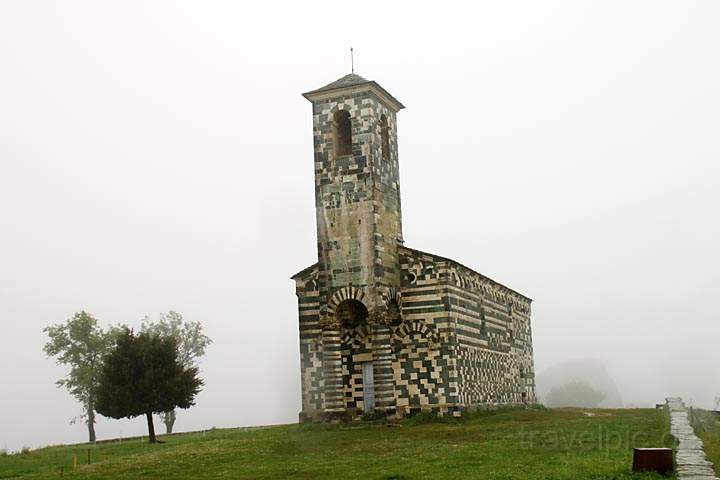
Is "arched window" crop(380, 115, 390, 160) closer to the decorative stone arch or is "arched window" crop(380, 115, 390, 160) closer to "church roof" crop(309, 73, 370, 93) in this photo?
"church roof" crop(309, 73, 370, 93)

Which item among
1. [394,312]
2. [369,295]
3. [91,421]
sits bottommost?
[91,421]

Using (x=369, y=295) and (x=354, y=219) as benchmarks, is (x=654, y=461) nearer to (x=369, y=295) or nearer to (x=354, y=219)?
(x=369, y=295)

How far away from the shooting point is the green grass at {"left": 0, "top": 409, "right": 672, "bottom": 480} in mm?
19438

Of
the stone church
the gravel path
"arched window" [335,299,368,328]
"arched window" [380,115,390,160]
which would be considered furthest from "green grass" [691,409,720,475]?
"arched window" [380,115,390,160]

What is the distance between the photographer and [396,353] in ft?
123

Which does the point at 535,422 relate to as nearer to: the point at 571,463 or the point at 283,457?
the point at 283,457

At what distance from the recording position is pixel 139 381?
41719mm

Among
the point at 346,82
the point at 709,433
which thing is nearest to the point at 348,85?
the point at 346,82

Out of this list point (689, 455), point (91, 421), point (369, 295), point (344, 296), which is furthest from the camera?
point (91, 421)

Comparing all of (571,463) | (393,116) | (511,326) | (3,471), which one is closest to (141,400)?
(3,471)

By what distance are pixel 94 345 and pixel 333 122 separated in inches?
1152

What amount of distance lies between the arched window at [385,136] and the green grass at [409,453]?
41.3 ft

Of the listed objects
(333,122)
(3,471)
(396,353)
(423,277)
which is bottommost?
(3,471)

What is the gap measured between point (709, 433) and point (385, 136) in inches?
846
